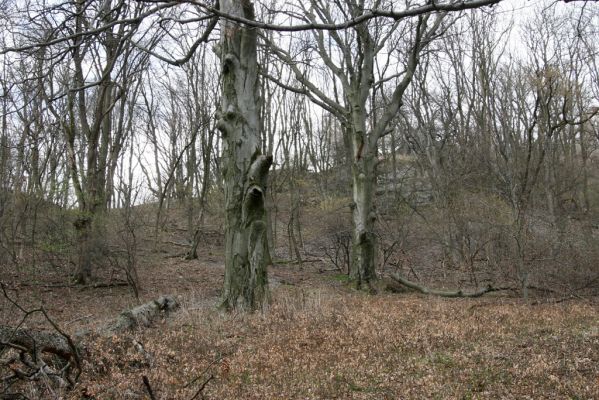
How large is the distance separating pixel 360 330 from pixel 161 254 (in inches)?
656

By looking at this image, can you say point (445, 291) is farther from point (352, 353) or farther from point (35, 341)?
point (35, 341)

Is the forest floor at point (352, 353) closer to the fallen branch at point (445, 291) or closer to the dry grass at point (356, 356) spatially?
the dry grass at point (356, 356)

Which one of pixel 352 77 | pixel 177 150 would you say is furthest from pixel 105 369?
pixel 177 150

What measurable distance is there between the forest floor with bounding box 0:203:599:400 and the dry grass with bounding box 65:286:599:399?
0.01 m

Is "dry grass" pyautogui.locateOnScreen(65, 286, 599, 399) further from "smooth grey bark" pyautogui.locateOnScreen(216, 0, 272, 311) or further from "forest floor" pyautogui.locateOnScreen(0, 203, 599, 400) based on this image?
"smooth grey bark" pyautogui.locateOnScreen(216, 0, 272, 311)

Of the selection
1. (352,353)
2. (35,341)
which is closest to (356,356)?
(352,353)

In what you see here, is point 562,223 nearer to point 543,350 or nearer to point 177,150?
point 543,350

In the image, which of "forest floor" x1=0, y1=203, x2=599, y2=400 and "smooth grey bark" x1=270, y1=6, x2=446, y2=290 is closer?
"forest floor" x1=0, y1=203, x2=599, y2=400

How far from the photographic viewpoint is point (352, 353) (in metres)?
5.82

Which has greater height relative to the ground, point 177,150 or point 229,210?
point 177,150

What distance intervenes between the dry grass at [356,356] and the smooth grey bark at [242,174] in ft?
3.27

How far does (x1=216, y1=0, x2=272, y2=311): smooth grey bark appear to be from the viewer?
962 cm

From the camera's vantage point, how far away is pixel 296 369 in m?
5.21

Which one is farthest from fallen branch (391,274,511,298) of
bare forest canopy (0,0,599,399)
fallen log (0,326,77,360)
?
fallen log (0,326,77,360)
